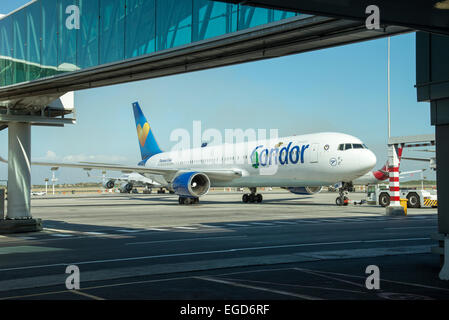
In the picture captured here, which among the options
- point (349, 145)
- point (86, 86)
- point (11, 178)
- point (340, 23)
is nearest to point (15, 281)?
point (340, 23)

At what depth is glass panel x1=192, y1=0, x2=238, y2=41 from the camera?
10672 millimetres

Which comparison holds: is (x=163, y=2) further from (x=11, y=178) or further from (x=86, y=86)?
(x=11, y=178)

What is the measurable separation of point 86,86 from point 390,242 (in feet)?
33.8

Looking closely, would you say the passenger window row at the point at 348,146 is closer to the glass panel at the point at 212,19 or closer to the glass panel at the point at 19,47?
the glass panel at the point at 19,47

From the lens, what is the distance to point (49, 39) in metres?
15.9

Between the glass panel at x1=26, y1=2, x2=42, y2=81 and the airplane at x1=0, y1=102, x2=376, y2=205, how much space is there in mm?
16174

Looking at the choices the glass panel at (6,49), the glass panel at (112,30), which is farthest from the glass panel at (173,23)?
the glass panel at (6,49)

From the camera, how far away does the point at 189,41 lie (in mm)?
11531

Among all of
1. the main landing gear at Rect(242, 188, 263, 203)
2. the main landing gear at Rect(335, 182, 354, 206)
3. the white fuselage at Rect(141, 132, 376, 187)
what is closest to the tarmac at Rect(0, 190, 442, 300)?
the white fuselage at Rect(141, 132, 376, 187)

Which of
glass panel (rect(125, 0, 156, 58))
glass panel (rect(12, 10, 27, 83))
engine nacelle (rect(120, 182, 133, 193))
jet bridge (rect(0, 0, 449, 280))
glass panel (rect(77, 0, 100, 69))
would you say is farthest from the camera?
engine nacelle (rect(120, 182, 133, 193))

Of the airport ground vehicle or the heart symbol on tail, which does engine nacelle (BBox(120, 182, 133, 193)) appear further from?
the airport ground vehicle

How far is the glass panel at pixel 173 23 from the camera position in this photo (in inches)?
460

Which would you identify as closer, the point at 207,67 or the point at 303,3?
the point at 303,3

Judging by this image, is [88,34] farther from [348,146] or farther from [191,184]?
[191,184]
